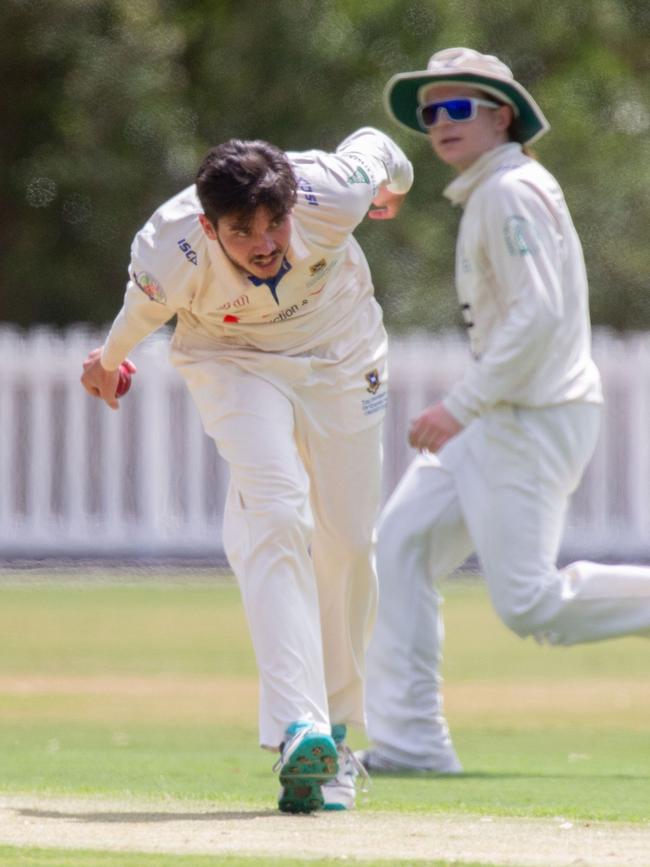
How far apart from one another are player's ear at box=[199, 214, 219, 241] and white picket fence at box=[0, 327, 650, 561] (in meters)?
13.1

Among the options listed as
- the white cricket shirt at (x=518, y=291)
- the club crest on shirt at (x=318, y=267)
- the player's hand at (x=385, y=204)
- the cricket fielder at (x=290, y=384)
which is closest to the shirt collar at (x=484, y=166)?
the white cricket shirt at (x=518, y=291)

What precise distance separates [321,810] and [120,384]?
1.42 meters

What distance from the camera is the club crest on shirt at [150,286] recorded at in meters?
5.75

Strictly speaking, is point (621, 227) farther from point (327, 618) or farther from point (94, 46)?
point (327, 618)

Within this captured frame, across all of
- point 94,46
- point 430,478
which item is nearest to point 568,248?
point 430,478

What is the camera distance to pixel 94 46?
75.4 ft

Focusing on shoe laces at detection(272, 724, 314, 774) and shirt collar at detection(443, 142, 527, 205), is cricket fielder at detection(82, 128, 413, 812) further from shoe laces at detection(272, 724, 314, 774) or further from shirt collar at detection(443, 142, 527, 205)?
shirt collar at detection(443, 142, 527, 205)

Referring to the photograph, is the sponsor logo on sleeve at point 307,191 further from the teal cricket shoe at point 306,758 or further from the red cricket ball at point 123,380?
the teal cricket shoe at point 306,758

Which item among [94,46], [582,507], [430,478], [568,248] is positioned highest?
[94,46]

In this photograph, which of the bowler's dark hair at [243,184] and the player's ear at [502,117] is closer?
the bowler's dark hair at [243,184]

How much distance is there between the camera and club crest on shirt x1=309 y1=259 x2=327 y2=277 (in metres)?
5.88

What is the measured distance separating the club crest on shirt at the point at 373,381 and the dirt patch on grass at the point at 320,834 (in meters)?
1.19

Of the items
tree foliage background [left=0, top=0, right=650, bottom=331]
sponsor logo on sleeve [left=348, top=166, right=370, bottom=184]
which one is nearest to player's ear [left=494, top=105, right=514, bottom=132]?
sponsor logo on sleeve [left=348, top=166, right=370, bottom=184]

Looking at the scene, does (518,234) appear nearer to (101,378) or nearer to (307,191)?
(307,191)
